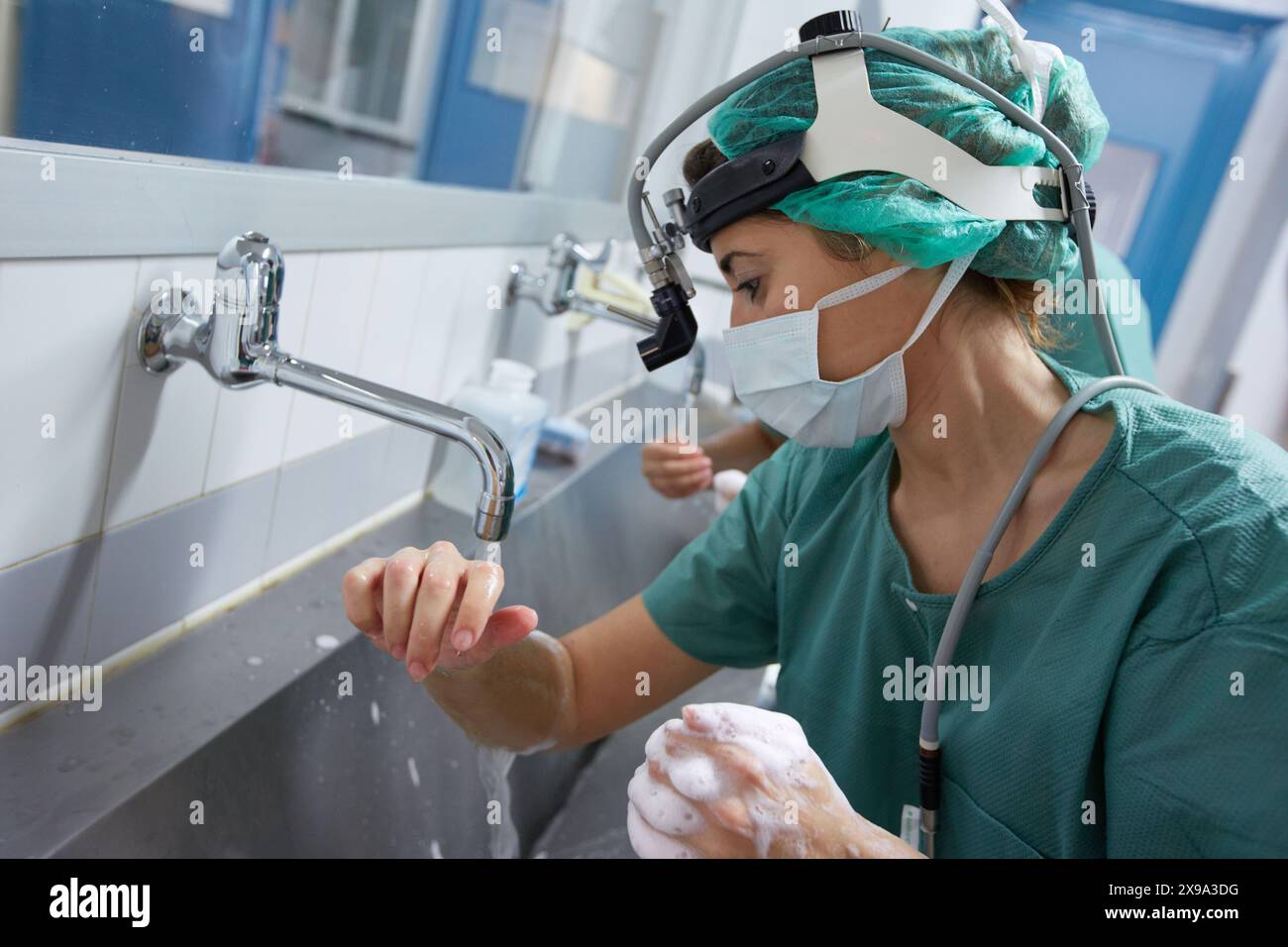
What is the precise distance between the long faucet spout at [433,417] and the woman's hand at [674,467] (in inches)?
28.2

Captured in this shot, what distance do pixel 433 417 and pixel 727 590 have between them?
1.42 ft

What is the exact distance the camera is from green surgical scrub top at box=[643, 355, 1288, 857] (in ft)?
2.16

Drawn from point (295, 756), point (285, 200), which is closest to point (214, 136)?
point (285, 200)

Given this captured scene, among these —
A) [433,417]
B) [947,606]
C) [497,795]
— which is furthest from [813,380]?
[497,795]

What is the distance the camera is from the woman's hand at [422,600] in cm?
66

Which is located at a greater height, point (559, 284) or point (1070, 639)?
point (559, 284)

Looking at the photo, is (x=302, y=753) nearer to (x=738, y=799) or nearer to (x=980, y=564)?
(x=738, y=799)

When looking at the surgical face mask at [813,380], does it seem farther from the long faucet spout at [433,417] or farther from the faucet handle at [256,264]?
the faucet handle at [256,264]

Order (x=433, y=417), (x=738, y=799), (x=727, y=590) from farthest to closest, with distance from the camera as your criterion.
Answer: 1. (x=727, y=590)
2. (x=433, y=417)
3. (x=738, y=799)

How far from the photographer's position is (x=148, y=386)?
2.47 feet

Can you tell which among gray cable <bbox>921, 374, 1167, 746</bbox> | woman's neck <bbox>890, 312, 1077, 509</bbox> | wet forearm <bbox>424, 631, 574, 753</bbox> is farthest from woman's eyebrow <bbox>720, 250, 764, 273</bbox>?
wet forearm <bbox>424, 631, 574, 753</bbox>

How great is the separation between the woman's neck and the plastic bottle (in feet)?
1.89

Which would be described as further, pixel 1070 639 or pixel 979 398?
pixel 979 398
